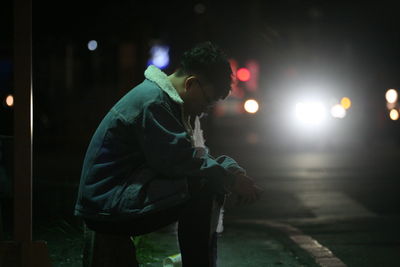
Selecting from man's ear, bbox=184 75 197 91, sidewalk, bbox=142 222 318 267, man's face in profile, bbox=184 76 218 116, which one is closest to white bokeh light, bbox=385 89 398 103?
sidewalk, bbox=142 222 318 267

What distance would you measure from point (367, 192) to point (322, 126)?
29.3ft

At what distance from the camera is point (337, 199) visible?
9.40 m

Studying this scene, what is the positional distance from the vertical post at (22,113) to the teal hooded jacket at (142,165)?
53 centimetres

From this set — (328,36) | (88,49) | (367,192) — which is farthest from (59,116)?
(367,192)

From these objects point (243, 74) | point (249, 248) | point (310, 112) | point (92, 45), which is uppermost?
point (92, 45)

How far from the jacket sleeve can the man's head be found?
259 millimetres

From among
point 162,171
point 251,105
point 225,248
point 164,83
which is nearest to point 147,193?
point 162,171

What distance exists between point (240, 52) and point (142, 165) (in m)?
17.6

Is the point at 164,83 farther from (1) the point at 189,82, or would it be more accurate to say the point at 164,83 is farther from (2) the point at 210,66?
(2) the point at 210,66

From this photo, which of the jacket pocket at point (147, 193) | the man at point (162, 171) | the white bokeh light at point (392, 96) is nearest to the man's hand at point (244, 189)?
the man at point (162, 171)

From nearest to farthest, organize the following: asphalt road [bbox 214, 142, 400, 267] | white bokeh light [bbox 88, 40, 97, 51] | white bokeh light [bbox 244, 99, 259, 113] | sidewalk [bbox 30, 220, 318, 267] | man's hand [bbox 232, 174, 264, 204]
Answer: man's hand [bbox 232, 174, 264, 204] → sidewalk [bbox 30, 220, 318, 267] → asphalt road [bbox 214, 142, 400, 267] → white bokeh light [bbox 244, 99, 259, 113] → white bokeh light [bbox 88, 40, 97, 51]

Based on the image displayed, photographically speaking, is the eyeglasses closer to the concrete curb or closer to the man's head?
the man's head

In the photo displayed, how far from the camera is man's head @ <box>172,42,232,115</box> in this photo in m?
3.90

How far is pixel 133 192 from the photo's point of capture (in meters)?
3.66
